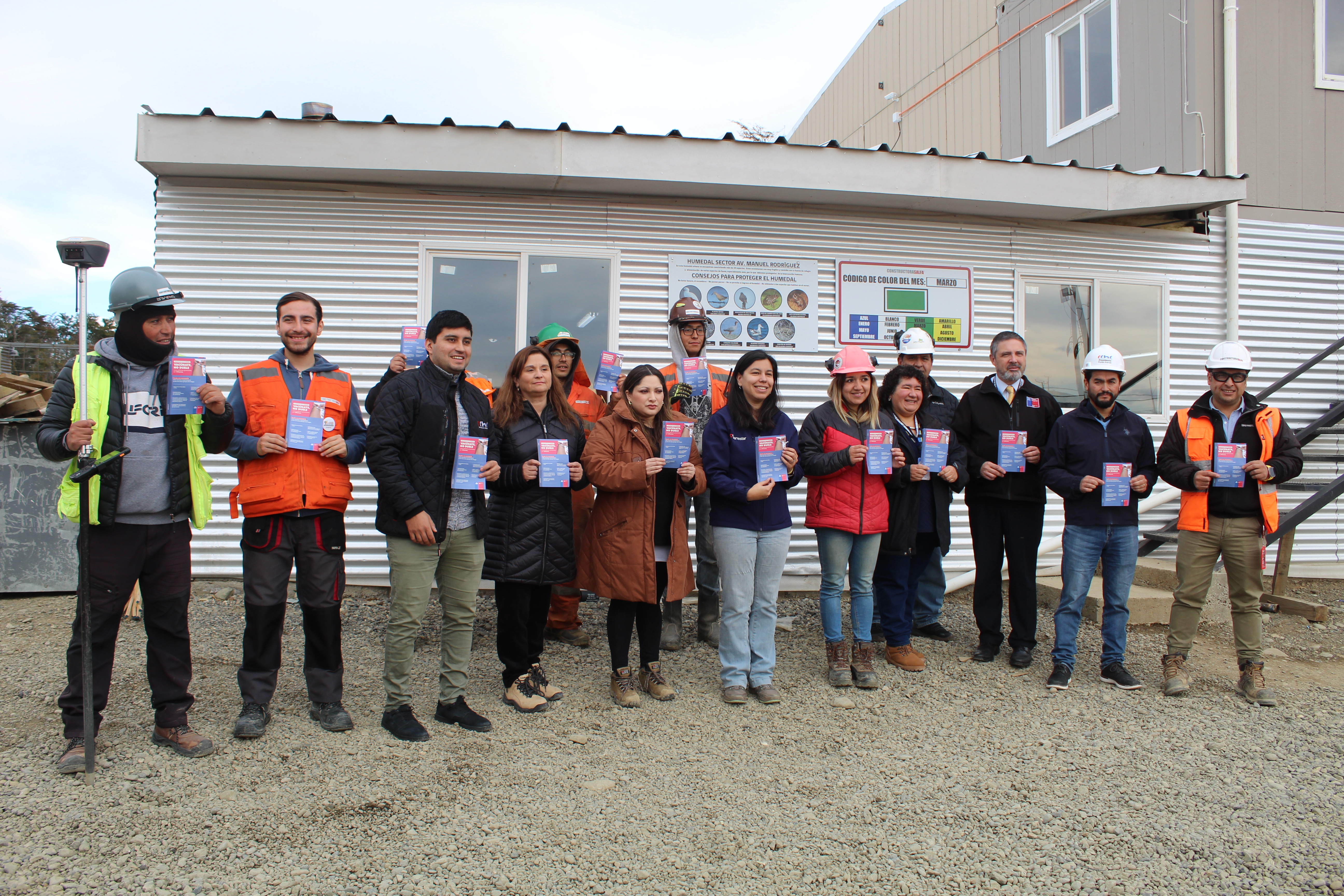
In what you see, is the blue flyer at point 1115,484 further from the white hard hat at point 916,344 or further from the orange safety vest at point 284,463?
the orange safety vest at point 284,463

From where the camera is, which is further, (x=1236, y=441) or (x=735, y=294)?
(x=735, y=294)

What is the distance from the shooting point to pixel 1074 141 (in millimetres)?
9750

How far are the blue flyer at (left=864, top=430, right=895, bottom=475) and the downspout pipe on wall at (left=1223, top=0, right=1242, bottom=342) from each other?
5.31 m

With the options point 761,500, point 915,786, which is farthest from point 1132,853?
point 761,500

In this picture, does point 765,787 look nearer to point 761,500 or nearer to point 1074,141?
point 761,500

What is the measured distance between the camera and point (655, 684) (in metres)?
4.55

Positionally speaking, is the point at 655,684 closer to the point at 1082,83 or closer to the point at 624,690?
the point at 624,690

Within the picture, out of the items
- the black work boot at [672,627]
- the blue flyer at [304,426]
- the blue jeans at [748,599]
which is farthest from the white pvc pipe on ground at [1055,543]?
the blue flyer at [304,426]

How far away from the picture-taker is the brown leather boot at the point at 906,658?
5.12m

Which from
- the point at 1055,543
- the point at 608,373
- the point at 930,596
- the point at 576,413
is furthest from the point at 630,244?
the point at 1055,543

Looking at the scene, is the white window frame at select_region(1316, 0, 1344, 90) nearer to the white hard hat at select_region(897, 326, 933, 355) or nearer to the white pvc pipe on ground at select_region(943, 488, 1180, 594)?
the white pvc pipe on ground at select_region(943, 488, 1180, 594)

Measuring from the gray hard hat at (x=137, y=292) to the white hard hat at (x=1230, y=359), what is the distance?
17.8ft

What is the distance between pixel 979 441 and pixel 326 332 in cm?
→ 507

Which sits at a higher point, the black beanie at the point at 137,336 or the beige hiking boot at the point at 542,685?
the black beanie at the point at 137,336
